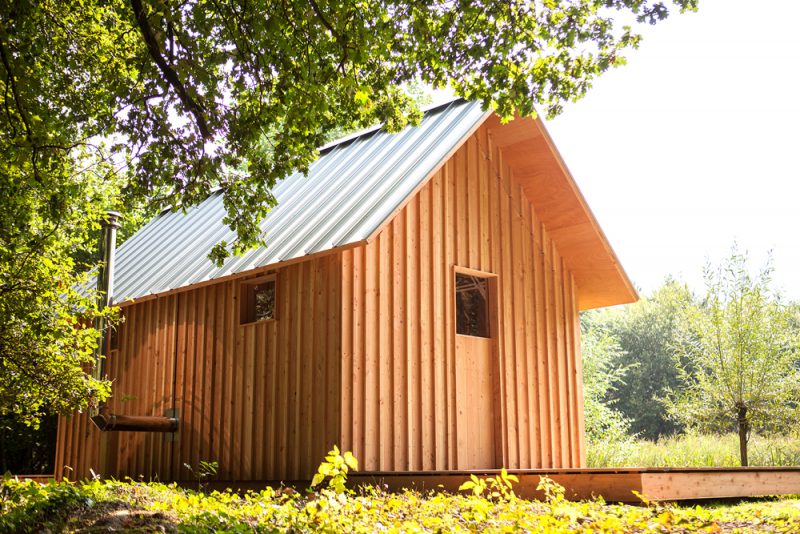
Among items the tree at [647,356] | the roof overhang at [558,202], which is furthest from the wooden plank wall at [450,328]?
the tree at [647,356]

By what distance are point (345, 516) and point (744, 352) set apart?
603 inches

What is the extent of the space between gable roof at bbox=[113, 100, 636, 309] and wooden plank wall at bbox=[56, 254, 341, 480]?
0.40 meters

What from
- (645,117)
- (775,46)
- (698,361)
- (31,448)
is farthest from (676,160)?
(31,448)

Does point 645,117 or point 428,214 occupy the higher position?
point 645,117

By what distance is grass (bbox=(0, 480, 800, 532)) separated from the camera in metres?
5.71

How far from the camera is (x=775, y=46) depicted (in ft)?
206

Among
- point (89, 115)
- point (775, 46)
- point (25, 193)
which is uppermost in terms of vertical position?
point (775, 46)

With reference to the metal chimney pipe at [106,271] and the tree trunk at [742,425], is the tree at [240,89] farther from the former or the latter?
the tree trunk at [742,425]

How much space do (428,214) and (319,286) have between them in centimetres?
198

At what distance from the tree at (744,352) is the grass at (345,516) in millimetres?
12481

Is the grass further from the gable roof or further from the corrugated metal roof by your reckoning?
the corrugated metal roof

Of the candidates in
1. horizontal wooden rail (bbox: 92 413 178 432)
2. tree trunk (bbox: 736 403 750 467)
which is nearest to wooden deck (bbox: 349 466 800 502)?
horizontal wooden rail (bbox: 92 413 178 432)

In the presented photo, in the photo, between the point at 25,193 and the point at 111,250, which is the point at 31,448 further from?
the point at 25,193

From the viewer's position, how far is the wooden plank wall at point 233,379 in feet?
34.2
